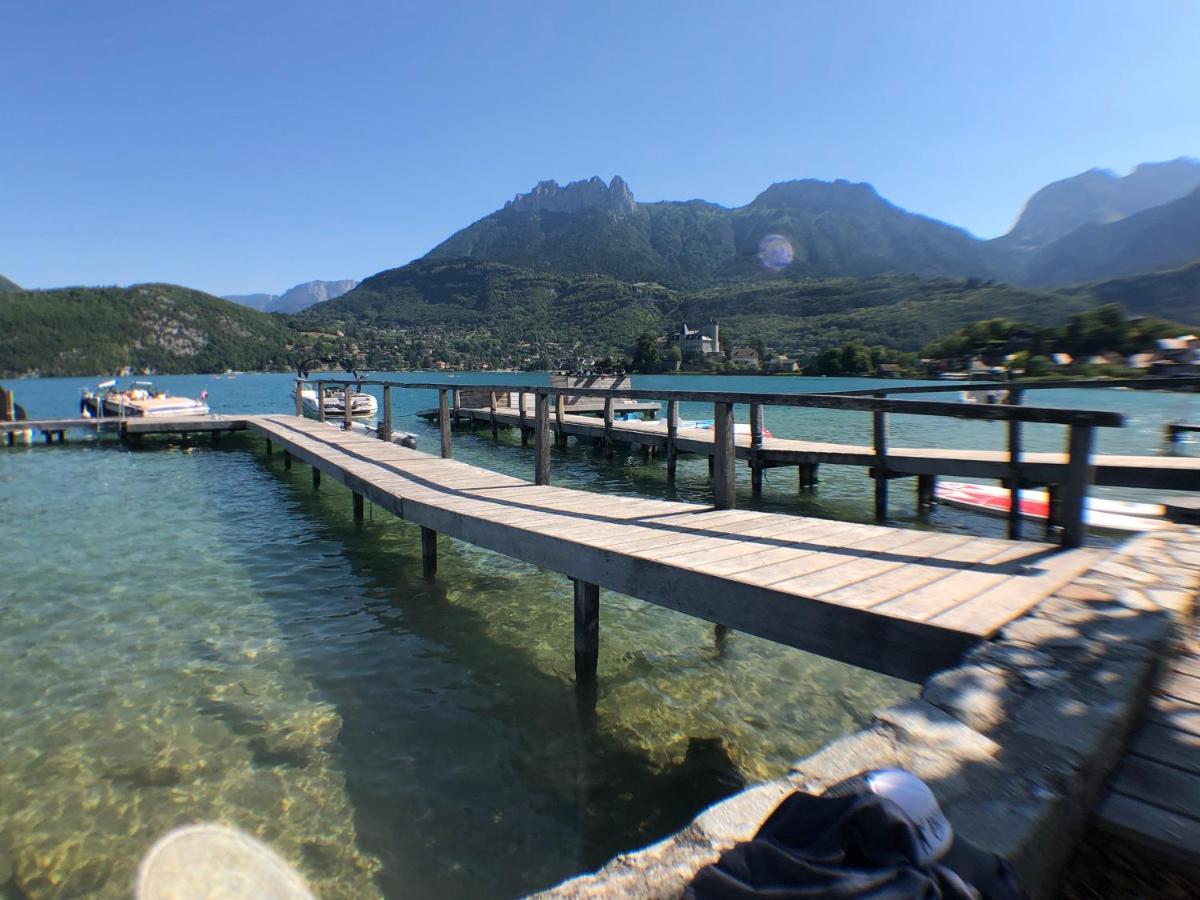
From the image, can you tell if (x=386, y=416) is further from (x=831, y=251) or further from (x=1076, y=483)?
(x=831, y=251)

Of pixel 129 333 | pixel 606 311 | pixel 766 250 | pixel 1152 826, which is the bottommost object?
pixel 1152 826

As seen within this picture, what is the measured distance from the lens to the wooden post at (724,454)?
551cm

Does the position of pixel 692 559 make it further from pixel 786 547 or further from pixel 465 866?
pixel 465 866

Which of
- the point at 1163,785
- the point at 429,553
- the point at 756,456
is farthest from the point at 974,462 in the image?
the point at 1163,785

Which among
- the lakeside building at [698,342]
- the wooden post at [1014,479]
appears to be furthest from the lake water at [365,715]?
the lakeside building at [698,342]

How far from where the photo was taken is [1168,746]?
2.16 meters

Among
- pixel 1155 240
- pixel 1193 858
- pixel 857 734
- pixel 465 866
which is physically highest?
pixel 1155 240

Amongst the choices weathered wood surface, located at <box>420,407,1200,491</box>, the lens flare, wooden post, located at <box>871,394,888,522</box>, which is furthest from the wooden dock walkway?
the lens flare

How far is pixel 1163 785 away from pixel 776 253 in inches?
7182

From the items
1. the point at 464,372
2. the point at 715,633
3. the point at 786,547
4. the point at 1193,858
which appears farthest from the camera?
the point at 464,372

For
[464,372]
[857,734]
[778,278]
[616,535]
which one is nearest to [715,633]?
[616,535]

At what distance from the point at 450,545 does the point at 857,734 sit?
25.2 feet

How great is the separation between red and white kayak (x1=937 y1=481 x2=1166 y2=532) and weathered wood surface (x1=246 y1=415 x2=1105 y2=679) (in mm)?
5979

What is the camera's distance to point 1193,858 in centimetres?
166
